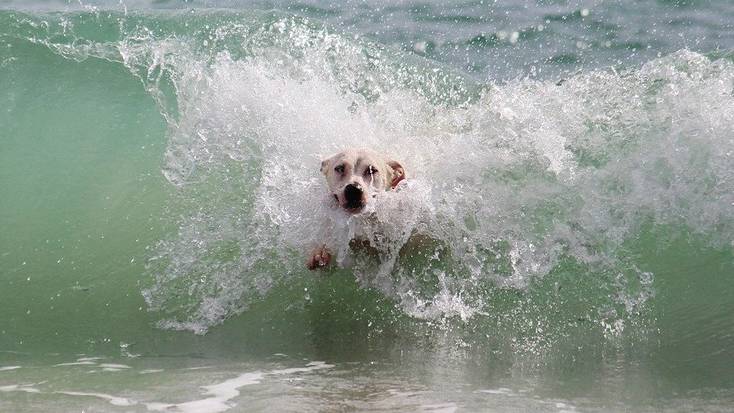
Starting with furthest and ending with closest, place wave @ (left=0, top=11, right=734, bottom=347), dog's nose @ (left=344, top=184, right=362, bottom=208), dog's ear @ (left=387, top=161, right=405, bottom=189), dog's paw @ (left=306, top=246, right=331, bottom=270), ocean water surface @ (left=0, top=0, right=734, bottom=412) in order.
Result: 1. dog's ear @ (left=387, top=161, right=405, bottom=189)
2. wave @ (left=0, top=11, right=734, bottom=347)
3. dog's paw @ (left=306, top=246, right=331, bottom=270)
4. dog's nose @ (left=344, top=184, right=362, bottom=208)
5. ocean water surface @ (left=0, top=0, right=734, bottom=412)

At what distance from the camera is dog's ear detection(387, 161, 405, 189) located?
616cm

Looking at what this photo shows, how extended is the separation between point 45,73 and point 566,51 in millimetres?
6917

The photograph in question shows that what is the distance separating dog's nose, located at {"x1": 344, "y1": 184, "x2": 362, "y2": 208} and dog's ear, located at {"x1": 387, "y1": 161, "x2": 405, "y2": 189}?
0.63 m

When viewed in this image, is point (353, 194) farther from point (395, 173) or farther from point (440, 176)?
point (440, 176)

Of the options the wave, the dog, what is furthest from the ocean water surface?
the dog

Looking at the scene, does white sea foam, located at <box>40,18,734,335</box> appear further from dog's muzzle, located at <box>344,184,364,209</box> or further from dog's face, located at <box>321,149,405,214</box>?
dog's muzzle, located at <box>344,184,364,209</box>

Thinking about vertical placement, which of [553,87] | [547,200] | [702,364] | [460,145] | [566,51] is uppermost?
[566,51]

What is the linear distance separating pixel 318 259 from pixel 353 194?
61 cm

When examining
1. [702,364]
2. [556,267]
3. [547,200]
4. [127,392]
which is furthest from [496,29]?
[127,392]

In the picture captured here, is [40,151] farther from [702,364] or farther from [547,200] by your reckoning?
[702,364]

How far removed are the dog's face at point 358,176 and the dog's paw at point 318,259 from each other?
39 centimetres

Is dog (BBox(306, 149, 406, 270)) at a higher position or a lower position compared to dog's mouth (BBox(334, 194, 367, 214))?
higher

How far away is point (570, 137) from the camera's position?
7.60m

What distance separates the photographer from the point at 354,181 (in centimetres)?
557
